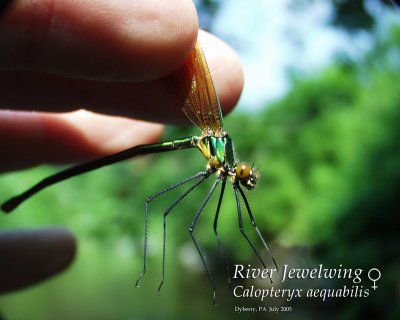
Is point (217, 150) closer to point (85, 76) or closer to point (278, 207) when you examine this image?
point (85, 76)

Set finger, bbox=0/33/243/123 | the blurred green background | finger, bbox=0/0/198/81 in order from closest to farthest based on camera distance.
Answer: finger, bbox=0/0/198/81 < finger, bbox=0/33/243/123 < the blurred green background

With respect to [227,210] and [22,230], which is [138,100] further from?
[227,210]

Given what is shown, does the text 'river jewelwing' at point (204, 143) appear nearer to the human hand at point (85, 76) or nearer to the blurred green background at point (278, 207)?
the human hand at point (85, 76)

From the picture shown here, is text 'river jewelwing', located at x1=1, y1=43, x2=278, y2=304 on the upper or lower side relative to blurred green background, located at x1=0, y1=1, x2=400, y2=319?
lower

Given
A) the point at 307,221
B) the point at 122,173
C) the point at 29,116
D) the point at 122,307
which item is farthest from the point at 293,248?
the point at 29,116

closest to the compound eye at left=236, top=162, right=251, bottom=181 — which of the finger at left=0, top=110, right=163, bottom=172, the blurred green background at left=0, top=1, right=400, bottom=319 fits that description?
the finger at left=0, top=110, right=163, bottom=172

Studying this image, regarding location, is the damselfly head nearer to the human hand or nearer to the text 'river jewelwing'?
the text 'river jewelwing'

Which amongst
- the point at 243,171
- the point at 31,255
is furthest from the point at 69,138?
the point at 243,171
